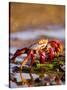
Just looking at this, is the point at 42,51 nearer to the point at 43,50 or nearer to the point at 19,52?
the point at 43,50

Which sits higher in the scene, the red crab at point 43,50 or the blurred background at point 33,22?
the blurred background at point 33,22

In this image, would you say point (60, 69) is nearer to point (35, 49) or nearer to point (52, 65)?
point (52, 65)

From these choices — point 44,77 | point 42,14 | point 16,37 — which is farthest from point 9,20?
point 44,77

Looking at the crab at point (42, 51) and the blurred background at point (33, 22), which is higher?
the blurred background at point (33, 22)

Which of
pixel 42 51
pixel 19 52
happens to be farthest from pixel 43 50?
pixel 19 52

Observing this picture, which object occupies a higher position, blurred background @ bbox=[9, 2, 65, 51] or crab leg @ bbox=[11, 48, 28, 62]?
blurred background @ bbox=[9, 2, 65, 51]
